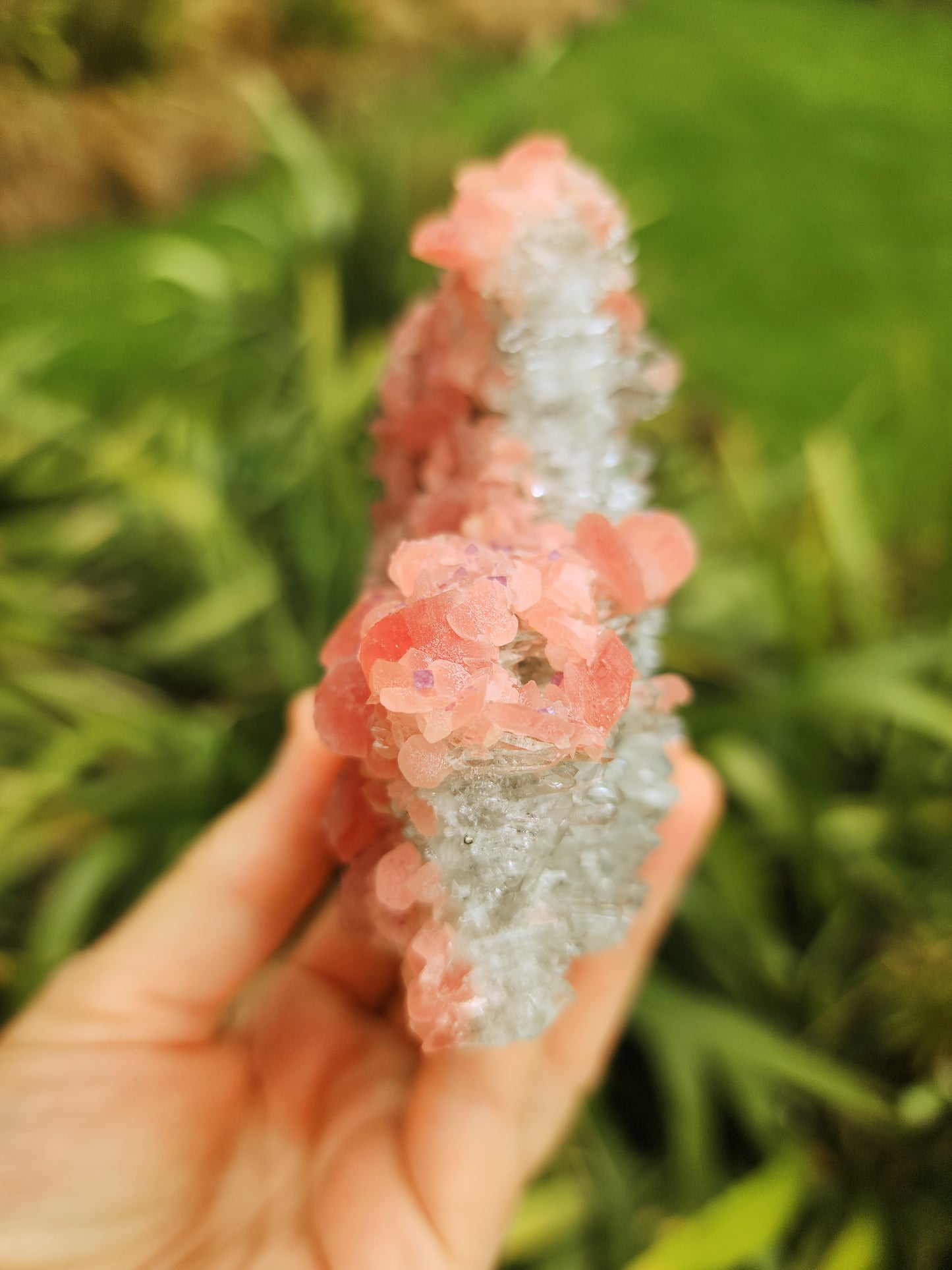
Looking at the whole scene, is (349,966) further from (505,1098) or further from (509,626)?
(509,626)

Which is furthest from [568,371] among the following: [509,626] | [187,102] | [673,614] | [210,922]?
[187,102]

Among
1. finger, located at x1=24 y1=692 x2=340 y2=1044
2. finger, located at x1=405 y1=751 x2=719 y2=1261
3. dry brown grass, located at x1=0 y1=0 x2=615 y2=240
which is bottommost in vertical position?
finger, located at x1=405 y1=751 x2=719 y2=1261

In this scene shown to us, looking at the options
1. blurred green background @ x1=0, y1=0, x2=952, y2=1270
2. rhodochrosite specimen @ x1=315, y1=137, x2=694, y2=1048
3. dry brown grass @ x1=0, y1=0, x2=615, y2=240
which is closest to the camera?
rhodochrosite specimen @ x1=315, y1=137, x2=694, y2=1048

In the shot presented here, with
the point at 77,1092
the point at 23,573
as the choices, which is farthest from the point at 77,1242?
the point at 23,573

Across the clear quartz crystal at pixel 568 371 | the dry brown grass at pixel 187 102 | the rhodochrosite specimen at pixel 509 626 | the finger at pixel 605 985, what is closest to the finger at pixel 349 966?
the finger at pixel 605 985

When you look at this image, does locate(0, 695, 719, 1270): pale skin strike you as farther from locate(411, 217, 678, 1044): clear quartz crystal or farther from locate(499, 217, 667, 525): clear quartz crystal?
locate(499, 217, 667, 525): clear quartz crystal

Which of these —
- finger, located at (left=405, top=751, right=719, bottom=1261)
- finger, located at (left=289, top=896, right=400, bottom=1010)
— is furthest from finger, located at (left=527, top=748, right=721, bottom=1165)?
finger, located at (left=289, top=896, right=400, bottom=1010)

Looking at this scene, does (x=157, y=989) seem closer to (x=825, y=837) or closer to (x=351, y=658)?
(x=351, y=658)
